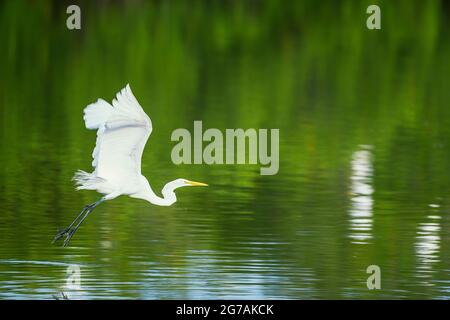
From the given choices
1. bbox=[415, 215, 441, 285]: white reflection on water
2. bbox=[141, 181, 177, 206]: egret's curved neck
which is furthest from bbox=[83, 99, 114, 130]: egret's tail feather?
bbox=[415, 215, 441, 285]: white reflection on water

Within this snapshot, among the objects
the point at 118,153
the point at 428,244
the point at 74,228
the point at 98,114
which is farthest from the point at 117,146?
the point at 428,244

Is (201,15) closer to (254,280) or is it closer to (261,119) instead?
(261,119)

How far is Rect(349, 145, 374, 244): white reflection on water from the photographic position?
1744 cm

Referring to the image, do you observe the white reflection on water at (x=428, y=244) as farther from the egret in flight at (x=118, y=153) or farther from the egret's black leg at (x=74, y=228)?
the egret's black leg at (x=74, y=228)

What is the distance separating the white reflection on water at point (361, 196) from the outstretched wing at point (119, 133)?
101 inches

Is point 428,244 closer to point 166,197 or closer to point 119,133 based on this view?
point 166,197

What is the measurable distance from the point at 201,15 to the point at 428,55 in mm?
6117

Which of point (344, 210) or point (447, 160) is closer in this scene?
point (344, 210)

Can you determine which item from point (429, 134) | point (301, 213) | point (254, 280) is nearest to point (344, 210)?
point (301, 213)

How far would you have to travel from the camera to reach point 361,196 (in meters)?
19.4

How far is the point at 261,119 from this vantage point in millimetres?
25969

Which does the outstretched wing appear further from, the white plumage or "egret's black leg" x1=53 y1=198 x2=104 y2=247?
"egret's black leg" x1=53 y1=198 x2=104 y2=247
